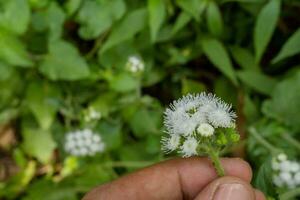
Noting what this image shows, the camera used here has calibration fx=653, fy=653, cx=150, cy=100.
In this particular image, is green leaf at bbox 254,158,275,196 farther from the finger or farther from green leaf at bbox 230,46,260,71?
green leaf at bbox 230,46,260,71

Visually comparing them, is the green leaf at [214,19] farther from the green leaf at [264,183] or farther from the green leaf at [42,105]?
the green leaf at [264,183]

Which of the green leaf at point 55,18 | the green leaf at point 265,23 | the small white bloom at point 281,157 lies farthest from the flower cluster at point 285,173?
the green leaf at point 55,18

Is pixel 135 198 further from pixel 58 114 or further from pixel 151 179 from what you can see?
pixel 58 114

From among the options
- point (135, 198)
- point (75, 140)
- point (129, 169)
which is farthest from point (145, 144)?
point (135, 198)

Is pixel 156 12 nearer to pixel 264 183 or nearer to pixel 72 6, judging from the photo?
pixel 72 6

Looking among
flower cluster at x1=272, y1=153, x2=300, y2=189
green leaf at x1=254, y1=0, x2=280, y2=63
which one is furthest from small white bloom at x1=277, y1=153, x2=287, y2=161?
green leaf at x1=254, y1=0, x2=280, y2=63
